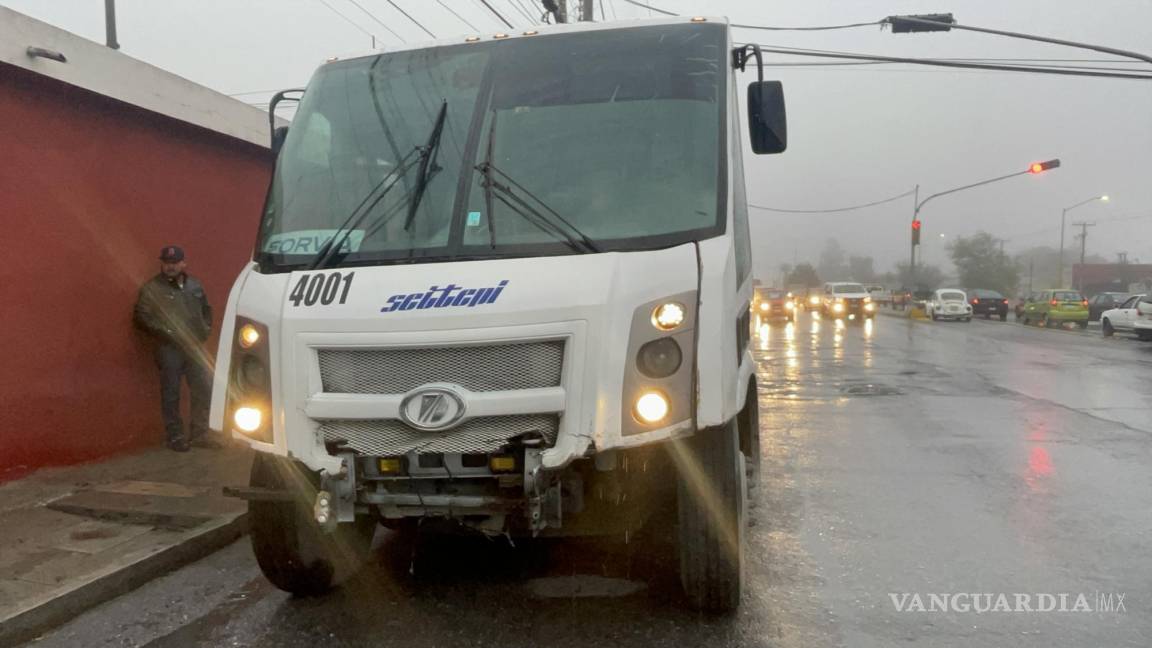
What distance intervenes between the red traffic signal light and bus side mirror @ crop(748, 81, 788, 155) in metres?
24.2

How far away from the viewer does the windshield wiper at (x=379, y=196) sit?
387cm

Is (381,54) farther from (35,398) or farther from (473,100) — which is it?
(35,398)

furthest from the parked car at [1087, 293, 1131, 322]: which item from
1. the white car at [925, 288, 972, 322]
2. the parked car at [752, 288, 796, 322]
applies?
the parked car at [752, 288, 796, 322]

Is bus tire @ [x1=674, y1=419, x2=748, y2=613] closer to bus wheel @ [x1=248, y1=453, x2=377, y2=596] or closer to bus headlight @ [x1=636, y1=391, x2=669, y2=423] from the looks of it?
bus headlight @ [x1=636, y1=391, x2=669, y2=423]

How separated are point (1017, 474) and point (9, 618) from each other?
6.77 meters

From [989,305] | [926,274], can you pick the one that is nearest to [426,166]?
[989,305]

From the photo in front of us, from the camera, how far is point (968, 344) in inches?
877

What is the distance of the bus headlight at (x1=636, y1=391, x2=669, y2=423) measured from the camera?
3350mm

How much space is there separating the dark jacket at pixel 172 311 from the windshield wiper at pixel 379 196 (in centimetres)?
417

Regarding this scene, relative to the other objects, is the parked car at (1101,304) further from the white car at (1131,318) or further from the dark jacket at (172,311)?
the dark jacket at (172,311)

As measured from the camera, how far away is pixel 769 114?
4.66 meters

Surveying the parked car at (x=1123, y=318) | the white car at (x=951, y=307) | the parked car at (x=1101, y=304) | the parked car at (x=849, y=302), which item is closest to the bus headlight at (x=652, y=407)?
the parked car at (x=1123, y=318)

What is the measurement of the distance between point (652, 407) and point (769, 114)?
2078 mm

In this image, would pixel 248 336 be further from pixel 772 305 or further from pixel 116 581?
pixel 772 305
